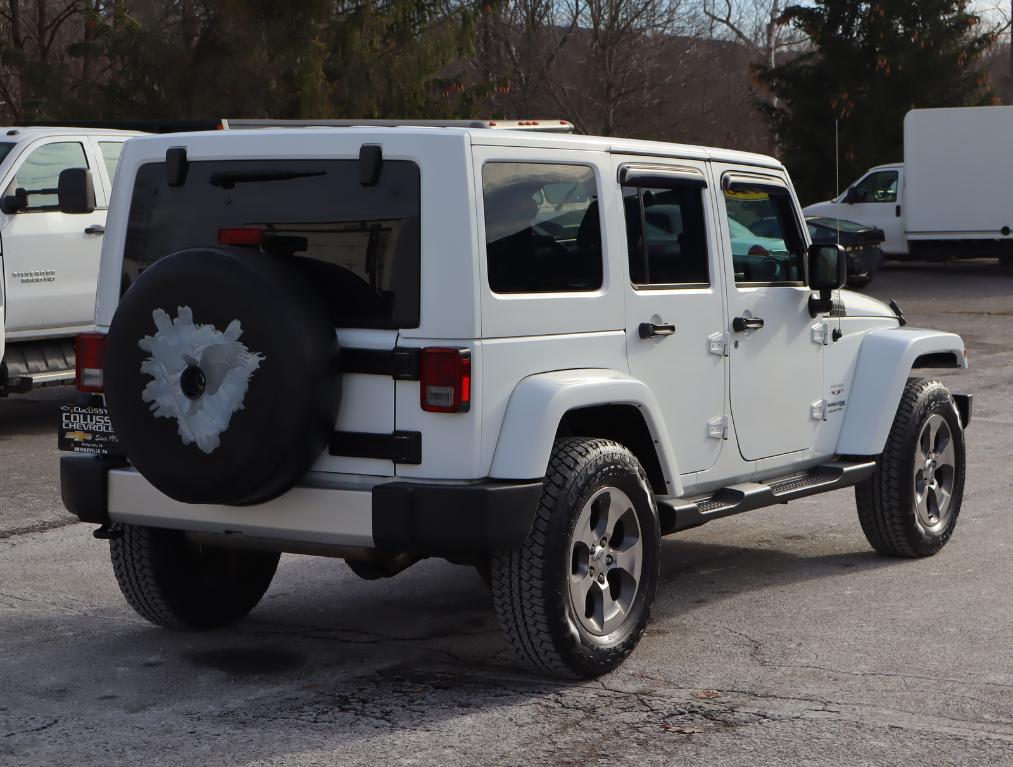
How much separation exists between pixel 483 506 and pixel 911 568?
10.1 ft

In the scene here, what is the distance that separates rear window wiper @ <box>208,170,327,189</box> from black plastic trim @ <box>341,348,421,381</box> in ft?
2.08

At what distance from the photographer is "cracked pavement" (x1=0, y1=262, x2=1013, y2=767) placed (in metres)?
4.71

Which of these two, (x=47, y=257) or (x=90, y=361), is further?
(x=47, y=257)

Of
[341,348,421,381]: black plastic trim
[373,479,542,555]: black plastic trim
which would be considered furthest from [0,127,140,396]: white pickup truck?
[373,479,542,555]: black plastic trim

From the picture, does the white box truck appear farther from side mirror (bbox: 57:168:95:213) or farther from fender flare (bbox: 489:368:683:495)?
fender flare (bbox: 489:368:683:495)

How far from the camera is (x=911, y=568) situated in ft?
23.7

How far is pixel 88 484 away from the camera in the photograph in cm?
561

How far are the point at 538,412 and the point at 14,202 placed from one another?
720 centimetres

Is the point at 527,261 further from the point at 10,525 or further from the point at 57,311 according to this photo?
the point at 57,311

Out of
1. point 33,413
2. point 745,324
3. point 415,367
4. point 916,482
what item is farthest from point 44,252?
point 415,367

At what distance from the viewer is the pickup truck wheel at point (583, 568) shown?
5168 millimetres

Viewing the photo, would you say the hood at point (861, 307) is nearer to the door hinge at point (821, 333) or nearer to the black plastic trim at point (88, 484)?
the door hinge at point (821, 333)

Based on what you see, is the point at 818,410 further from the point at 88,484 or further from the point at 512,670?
the point at 88,484

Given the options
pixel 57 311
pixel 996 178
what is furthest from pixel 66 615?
pixel 996 178
